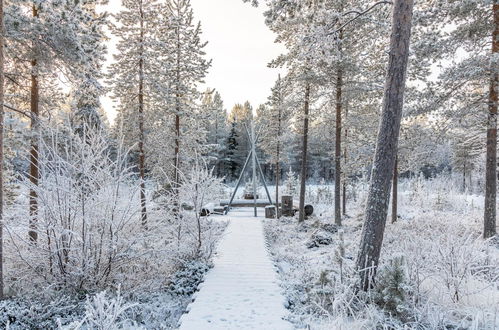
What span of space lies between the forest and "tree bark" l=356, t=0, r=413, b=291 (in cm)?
2

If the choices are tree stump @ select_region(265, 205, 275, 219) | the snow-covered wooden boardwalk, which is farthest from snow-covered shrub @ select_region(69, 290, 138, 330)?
tree stump @ select_region(265, 205, 275, 219)

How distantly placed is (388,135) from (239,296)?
12.3 ft

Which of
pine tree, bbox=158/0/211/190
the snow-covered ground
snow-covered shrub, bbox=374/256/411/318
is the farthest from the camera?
pine tree, bbox=158/0/211/190

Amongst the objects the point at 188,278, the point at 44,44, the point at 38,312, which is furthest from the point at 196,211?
the point at 44,44

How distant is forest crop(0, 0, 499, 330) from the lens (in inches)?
182

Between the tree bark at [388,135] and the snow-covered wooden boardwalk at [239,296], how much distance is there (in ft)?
5.22

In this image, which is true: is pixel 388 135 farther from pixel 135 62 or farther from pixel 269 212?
pixel 269 212

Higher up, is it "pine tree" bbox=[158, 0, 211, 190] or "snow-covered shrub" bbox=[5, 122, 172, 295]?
"pine tree" bbox=[158, 0, 211, 190]

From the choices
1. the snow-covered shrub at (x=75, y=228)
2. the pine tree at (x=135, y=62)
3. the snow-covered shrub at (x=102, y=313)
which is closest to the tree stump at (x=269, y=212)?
the pine tree at (x=135, y=62)

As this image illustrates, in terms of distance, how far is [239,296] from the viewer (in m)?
5.54

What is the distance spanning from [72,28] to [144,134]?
731 cm

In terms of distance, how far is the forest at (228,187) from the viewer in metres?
4.62

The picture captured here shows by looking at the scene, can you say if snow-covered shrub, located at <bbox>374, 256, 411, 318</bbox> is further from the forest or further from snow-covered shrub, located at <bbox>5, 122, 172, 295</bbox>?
snow-covered shrub, located at <bbox>5, 122, 172, 295</bbox>

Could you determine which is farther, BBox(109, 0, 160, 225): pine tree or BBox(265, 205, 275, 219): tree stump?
BBox(265, 205, 275, 219): tree stump
